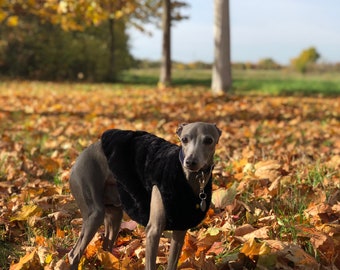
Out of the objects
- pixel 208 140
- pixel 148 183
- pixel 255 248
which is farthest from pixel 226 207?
pixel 208 140

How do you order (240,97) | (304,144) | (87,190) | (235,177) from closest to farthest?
1. (87,190)
2. (235,177)
3. (304,144)
4. (240,97)

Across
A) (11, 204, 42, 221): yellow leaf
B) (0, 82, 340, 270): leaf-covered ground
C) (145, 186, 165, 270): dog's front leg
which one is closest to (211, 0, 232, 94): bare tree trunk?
(0, 82, 340, 270): leaf-covered ground

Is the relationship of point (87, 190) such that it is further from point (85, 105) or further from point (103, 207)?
point (85, 105)

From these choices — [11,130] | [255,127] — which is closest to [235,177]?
[255,127]

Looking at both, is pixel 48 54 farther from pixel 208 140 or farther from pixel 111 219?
pixel 208 140

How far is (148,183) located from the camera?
2.83 meters

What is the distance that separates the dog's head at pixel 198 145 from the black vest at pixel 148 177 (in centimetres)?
15

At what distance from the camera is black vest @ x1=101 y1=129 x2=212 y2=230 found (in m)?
2.69

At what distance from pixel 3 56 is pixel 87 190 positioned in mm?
27380

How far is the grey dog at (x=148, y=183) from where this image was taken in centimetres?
267

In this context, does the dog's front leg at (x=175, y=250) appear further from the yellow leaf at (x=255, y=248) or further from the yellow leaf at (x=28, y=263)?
the yellow leaf at (x=28, y=263)

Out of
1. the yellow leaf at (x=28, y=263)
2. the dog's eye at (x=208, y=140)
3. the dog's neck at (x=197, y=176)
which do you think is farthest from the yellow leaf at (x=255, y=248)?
the yellow leaf at (x=28, y=263)

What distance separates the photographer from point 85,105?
45.5ft

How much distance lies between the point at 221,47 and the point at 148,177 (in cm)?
1396
